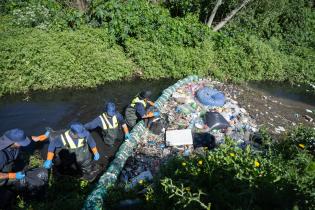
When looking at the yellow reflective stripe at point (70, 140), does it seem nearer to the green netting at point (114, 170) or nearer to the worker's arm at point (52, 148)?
the worker's arm at point (52, 148)

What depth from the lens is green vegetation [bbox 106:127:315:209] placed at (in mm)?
3053

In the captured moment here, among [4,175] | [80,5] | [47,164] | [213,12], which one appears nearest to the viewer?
[4,175]

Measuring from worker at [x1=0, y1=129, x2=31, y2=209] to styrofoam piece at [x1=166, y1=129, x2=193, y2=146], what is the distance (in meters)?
3.18

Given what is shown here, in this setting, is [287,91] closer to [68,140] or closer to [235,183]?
[68,140]

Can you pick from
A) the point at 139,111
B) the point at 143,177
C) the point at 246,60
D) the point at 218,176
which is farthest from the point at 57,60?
the point at 246,60

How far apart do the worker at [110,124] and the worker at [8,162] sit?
1.62 metres

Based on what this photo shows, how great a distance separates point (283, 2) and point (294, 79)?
454cm

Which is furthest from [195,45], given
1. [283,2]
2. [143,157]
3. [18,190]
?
[18,190]

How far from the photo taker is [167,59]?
10.8 m

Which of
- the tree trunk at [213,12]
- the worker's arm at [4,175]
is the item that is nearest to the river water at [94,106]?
the worker's arm at [4,175]

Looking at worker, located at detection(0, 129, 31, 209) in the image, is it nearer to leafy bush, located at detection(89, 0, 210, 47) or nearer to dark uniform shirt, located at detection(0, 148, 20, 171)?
dark uniform shirt, located at detection(0, 148, 20, 171)

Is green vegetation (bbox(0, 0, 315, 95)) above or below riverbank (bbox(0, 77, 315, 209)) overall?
above

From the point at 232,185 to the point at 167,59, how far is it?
7.71m

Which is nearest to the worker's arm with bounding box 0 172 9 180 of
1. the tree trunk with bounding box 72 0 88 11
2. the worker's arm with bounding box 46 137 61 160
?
the worker's arm with bounding box 46 137 61 160
